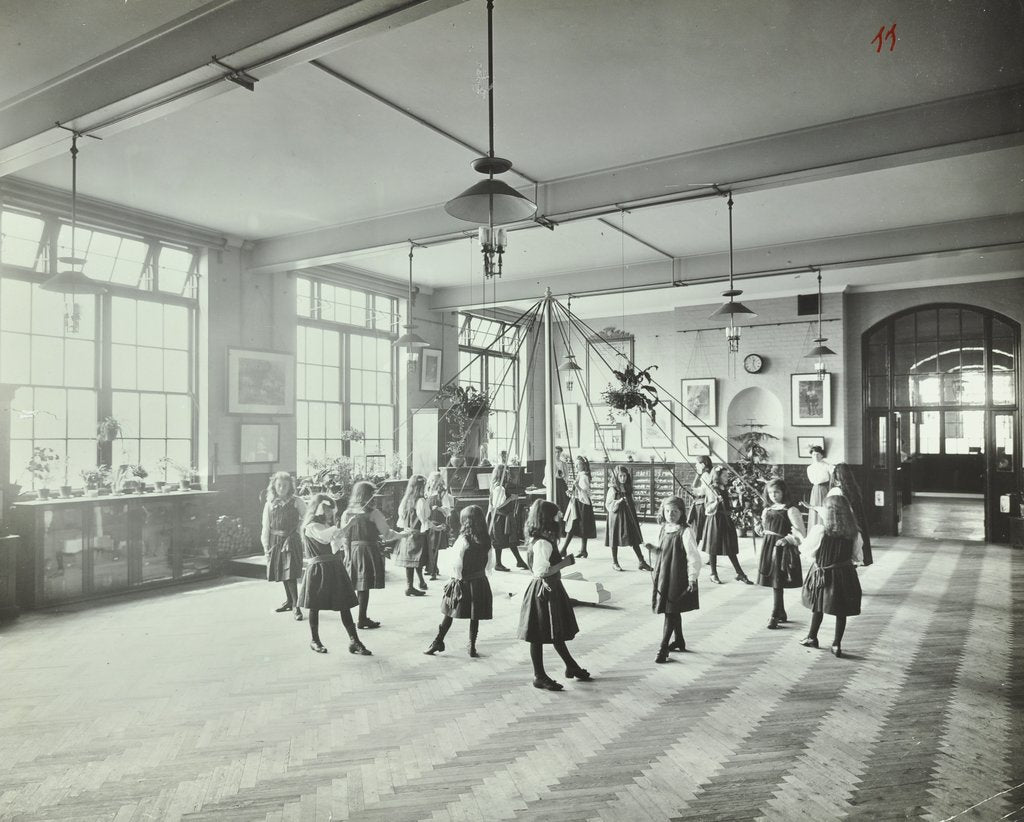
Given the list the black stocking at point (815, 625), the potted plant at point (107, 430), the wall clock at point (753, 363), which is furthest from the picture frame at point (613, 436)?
the potted plant at point (107, 430)

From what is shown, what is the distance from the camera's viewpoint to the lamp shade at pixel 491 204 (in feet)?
10.7

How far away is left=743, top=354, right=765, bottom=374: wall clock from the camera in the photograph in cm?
1254

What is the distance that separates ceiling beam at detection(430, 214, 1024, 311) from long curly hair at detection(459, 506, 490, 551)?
19.2ft

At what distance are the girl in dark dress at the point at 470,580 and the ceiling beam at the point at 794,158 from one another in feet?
10.6

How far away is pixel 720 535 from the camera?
804cm

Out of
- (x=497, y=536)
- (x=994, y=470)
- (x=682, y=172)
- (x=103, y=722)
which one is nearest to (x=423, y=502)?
(x=497, y=536)

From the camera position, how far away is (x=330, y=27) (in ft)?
11.8

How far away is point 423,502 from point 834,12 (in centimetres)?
524

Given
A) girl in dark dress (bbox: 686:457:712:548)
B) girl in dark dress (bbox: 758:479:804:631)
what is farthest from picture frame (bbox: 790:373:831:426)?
girl in dark dress (bbox: 758:479:804:631)

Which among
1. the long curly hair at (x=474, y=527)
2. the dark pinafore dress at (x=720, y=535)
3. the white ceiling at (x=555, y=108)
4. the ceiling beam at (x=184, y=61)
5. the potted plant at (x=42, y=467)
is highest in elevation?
the white ceiling at (x=555, y=108)

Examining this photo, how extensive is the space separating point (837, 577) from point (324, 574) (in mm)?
3809

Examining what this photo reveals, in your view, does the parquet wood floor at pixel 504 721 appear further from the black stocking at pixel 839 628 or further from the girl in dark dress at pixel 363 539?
the girl in dark dress at pixel 363 539

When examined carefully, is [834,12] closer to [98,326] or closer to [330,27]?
[330,27]

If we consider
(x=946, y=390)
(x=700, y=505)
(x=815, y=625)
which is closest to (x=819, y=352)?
(x=946, y=390)
